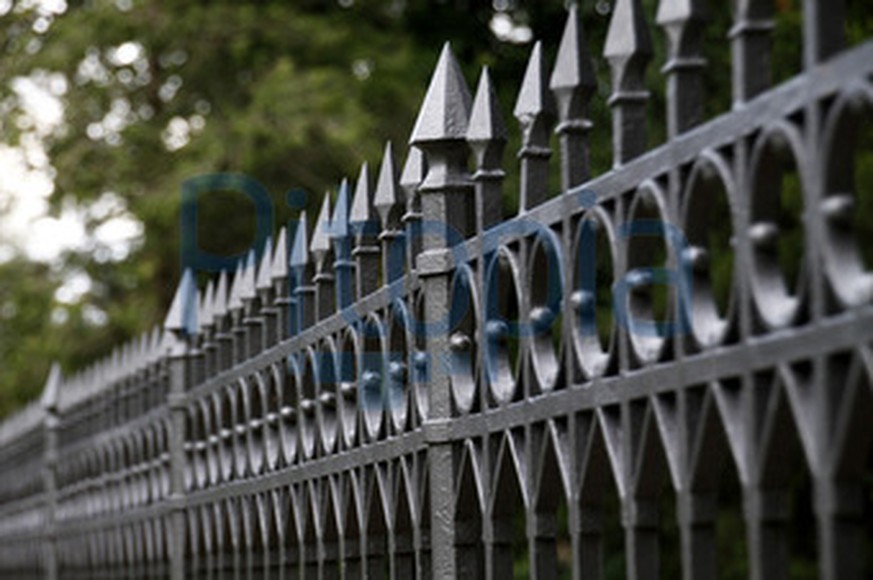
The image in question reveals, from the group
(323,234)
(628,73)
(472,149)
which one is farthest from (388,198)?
(628,73)

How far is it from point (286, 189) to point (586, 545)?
1969cm

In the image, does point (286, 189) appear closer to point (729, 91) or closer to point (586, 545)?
point (729, 91)

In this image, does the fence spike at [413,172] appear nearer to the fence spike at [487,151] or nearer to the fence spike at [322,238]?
the fence spike at [487,151]

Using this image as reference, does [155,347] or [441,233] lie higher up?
[155,347]

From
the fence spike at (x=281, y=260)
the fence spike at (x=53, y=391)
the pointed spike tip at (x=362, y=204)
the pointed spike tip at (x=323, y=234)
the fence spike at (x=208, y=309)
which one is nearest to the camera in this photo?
the pointed spike tip at (x=362, y=204)

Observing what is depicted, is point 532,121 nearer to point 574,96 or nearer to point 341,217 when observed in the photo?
point 574,96

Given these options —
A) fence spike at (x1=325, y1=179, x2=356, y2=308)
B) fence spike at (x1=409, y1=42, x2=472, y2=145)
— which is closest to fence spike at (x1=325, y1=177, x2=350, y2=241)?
fence spike at (x1=325, y1=179, x2=356, y2=308)

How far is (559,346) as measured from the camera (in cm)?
390

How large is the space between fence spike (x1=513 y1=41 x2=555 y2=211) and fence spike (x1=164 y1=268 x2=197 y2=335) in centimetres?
366

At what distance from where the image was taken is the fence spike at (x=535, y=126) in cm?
324

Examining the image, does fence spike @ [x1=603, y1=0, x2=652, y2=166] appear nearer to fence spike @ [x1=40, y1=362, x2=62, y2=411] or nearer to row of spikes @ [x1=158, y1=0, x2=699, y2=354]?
row of spikes @ [x1=158, y1=0, x2=699, y2=354]

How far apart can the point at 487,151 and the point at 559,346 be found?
54 cm

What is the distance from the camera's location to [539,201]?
333cm

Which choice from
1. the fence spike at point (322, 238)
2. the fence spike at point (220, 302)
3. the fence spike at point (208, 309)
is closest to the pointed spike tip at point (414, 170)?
the fence spike at point (322, 238)
